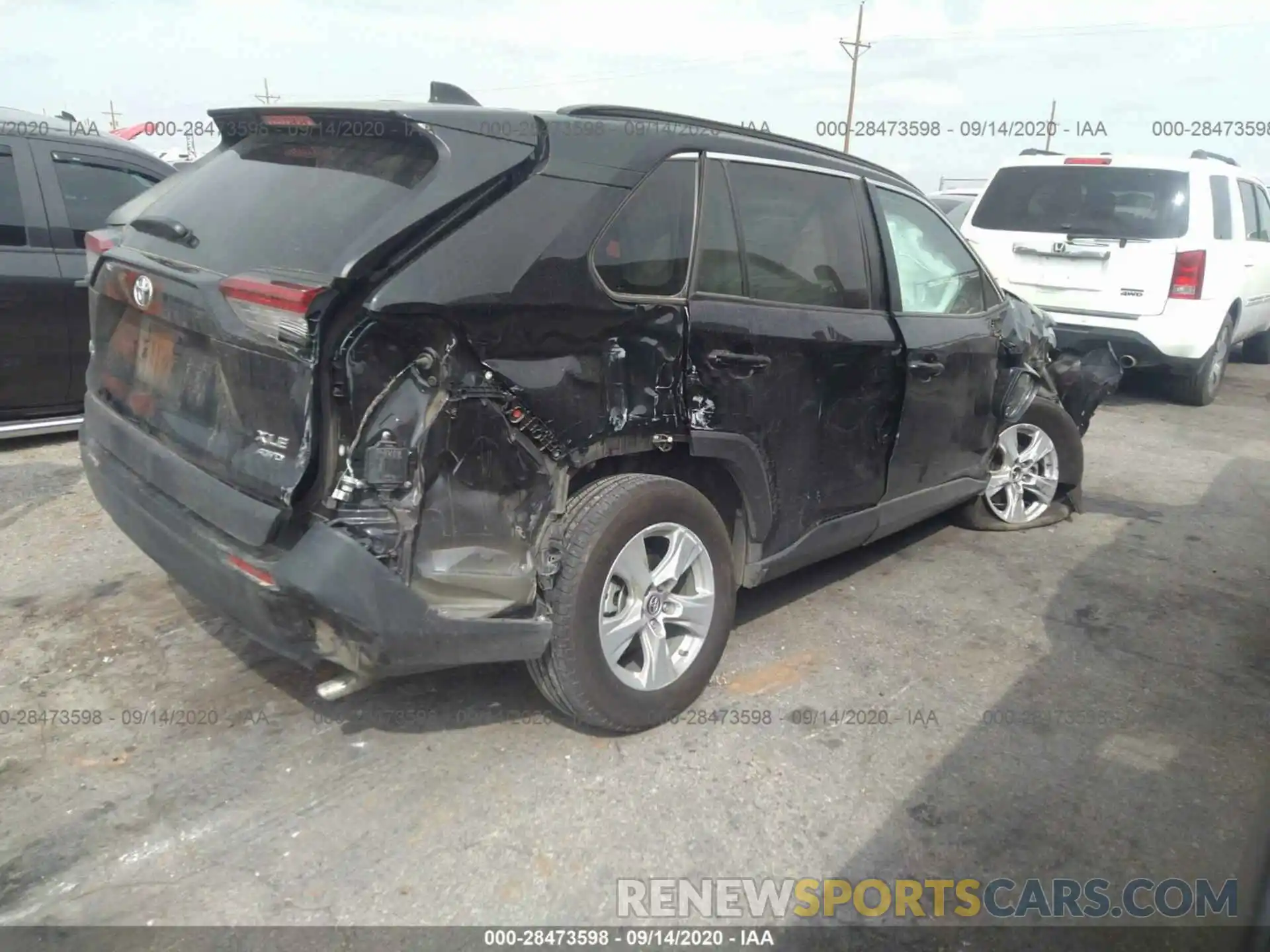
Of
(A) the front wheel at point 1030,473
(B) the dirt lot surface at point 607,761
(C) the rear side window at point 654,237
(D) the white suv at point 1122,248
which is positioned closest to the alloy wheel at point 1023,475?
(A) the front wheel at point 1030,473

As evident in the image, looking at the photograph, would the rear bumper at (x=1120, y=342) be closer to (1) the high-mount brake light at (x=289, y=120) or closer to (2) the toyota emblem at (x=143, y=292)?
(1) the high-mount brake light at (x=289, y=120)

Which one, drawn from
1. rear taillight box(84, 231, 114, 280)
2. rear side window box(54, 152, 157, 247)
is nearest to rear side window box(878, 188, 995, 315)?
rear taillight box(84, 231, 114, 280)

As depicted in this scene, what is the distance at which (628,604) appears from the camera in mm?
3098

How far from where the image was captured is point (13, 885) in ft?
8.17

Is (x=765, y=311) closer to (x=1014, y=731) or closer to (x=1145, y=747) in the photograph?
(x=1014, y=731)

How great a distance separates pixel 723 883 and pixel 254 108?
2678 millimetres

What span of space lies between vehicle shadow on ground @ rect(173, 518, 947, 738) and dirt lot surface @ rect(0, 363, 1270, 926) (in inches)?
0.5

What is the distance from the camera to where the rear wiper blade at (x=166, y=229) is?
2986 mm

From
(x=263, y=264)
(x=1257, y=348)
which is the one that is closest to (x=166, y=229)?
(x=263, y=264)

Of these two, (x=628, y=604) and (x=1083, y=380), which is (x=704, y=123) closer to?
(x=628, y=604)

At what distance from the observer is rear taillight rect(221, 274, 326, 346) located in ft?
8.05

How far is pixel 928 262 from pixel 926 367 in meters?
0.56

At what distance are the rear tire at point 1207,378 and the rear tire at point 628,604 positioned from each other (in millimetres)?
6809

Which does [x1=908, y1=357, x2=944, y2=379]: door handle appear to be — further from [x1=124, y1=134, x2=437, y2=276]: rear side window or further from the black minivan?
the black minivan
